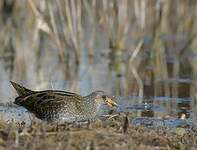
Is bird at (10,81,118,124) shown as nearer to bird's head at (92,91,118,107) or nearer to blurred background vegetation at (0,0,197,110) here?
bird's head at (92,91,118,107)

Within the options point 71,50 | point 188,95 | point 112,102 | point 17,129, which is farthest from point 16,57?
point 17,129

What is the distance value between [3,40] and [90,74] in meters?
4.36

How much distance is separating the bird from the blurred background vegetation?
2.28m

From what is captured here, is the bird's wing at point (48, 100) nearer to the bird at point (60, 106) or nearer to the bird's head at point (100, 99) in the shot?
the bird at point (60, 106)

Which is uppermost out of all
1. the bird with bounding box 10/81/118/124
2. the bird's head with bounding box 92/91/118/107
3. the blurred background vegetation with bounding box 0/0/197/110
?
the blurred background vegetation with bounding box 0/0/197/110

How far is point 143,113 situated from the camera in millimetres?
9727

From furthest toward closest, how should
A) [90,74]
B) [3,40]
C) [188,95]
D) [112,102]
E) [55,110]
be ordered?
[3,40] → [90,74] → [188,95] → [112,102] → [55,110]

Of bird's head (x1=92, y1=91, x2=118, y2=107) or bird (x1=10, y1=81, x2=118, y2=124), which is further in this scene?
bird's head (x1=92, y1=91, x2=118, y2=107)

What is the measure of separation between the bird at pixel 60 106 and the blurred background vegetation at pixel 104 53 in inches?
89.8

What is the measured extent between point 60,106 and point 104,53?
862 cm

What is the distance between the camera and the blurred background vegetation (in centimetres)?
1230

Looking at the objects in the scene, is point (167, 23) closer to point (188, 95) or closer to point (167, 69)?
point (167, 69)

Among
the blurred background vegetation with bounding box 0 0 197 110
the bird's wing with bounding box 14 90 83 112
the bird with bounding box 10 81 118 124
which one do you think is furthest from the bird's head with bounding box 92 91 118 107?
the blurred background vegetation with bounding box 0 0 197 110

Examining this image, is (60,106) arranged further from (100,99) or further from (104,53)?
(104,53)
